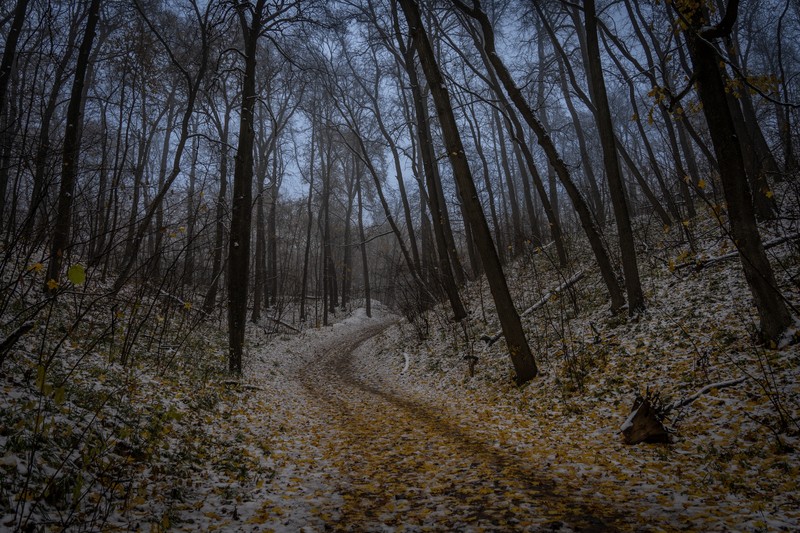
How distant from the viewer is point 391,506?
3.14 m

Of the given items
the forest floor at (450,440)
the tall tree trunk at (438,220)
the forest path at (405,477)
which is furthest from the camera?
the tall tree trunk at (438,220)

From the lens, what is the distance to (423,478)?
370 centimetres

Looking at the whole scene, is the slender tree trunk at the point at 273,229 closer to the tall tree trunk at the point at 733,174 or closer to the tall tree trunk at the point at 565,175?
the tall tree trunk at the point at 565,175

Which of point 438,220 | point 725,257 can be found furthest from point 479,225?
point 438,220

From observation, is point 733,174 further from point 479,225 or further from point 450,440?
point 450,440

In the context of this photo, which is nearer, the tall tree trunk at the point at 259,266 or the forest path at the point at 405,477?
the forest path at the point at 405,477

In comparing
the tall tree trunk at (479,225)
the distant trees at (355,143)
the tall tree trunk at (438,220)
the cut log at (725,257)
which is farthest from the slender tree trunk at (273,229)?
the cut log at (725,257)

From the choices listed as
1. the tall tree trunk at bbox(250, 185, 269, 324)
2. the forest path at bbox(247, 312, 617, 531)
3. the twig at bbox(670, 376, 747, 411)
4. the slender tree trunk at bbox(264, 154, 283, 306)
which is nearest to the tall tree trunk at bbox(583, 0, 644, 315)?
the twig at bbox(670, 376, 747, 411)

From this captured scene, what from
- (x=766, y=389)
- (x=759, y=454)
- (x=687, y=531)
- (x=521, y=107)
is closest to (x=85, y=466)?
(x=687, y=531)

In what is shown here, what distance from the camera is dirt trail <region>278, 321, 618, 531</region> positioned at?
9.16 feet

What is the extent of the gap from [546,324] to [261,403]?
5.89 meters

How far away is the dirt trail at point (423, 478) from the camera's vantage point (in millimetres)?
2793

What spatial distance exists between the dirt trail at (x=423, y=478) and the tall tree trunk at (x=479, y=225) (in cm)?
155

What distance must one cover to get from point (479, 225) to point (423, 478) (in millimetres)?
4359
